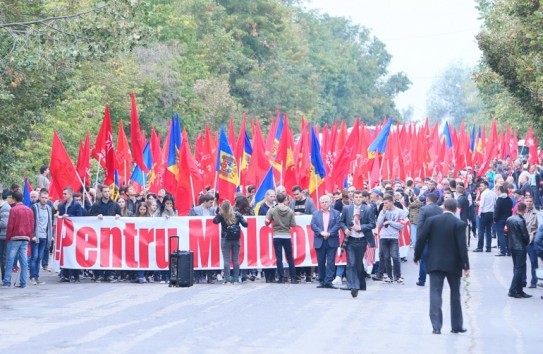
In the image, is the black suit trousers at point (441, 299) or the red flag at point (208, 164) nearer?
the black suit trousers at point (441, 299)

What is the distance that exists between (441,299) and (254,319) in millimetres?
2631

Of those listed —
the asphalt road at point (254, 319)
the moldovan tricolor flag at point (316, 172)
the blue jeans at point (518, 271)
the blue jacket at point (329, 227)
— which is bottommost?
the asphalt road at point (254, 319)

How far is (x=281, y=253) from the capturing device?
23.4m

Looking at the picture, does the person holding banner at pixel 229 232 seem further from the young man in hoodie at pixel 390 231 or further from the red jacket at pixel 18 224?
the red jacket at pixel 18 224

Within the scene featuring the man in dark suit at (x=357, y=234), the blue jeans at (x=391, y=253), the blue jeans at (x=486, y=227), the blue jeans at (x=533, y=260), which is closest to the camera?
the man in dark suit at (x=357, y=234)

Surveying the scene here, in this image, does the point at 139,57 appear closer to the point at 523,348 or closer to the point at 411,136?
the point at 411,136

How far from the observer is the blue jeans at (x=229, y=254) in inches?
909

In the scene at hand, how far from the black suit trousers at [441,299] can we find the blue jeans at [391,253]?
25.0 feet

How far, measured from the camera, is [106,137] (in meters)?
26.0

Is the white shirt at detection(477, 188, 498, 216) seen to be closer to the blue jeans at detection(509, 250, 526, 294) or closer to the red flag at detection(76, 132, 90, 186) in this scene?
the red flag at detection(76, 132, 90, 186)

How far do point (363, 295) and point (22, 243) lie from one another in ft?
19.9

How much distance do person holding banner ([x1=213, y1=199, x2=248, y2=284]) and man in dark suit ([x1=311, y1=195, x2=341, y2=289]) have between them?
140cm

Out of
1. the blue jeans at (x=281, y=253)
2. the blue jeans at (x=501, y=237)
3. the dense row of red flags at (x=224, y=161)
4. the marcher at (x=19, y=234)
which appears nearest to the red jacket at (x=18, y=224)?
the marcher at (x=19, y=234)

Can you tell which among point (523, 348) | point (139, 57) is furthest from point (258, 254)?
point (139, 57)
